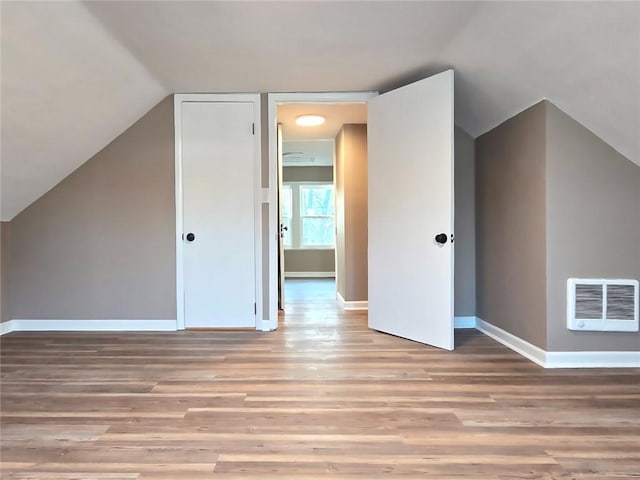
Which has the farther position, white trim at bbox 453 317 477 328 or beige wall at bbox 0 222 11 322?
white trim at bbox 453 317 477 328

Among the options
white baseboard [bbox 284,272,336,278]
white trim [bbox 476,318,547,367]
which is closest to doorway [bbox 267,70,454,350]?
white trim [bbox 476,318,547,367]

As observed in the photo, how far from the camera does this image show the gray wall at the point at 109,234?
3.48 metres

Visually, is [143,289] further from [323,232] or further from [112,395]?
[323,232]

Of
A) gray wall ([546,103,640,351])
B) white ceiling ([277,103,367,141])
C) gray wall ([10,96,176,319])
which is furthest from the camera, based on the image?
white ceiling ([277,103,367,141])

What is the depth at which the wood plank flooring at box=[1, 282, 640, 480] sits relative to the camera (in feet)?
4.82

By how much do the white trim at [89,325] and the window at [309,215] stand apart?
195 inches

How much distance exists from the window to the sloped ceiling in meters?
5.12

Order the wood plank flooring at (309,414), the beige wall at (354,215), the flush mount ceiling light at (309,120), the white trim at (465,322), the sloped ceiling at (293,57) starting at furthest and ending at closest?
the beige wall at (354,215) → the flush mount ceiling light at (309,120) → the white trim at (465,322) → the sloped ceiling at (293,57) → the wood plank flooring at (309,414)

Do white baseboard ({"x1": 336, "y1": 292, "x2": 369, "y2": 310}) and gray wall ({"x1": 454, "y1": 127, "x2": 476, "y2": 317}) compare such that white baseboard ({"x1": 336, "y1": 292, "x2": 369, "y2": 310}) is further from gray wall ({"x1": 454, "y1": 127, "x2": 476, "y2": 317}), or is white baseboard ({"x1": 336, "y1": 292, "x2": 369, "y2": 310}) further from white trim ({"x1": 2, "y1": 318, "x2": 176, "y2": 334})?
white trim ({"x1": 2, "y1": 318, "x2": 176, "y2": 334})

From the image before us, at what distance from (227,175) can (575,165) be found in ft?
9.00

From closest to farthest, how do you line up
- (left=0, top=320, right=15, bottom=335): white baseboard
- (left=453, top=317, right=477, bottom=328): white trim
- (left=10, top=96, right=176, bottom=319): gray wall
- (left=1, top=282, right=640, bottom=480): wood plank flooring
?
1. (left=1, top=282, right=640, bottom=480): wood plank flooring
2. (left=0, top=320, right=15, bottom=335): white baseboard
3. (left=10, top=96, right=176, bottom=319): gray wall
4. (left=453, top=317, right=477, bottom=328): white trim

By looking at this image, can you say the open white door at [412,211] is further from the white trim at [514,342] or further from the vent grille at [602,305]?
the vent grille at [602,305]

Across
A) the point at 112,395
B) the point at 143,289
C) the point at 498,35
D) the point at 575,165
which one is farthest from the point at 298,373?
the point at 498,35

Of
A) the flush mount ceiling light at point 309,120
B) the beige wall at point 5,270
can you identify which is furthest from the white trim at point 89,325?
the flush mount ceiling light at point 309,120
